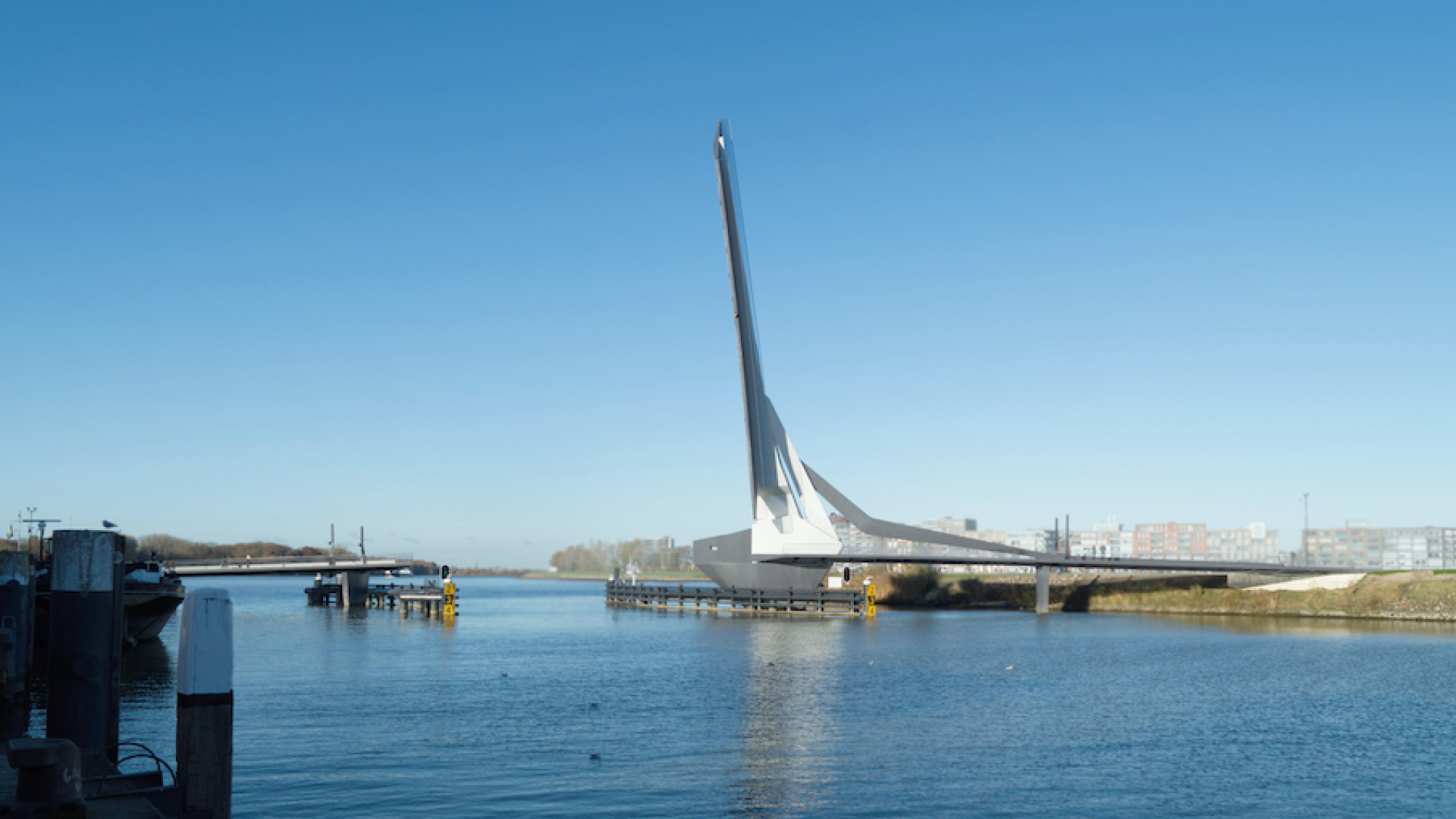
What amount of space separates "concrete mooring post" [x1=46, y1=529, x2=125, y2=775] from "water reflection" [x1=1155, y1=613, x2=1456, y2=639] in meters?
54.3

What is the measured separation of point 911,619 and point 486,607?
133 ft

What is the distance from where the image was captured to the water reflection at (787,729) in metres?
16.6

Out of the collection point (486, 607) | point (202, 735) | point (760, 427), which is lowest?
point (486, 607)

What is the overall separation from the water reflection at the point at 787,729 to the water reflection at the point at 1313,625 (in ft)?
92.1

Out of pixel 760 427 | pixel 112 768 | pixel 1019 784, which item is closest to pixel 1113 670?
pixel 1019 784

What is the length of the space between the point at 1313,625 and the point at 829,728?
164 ft

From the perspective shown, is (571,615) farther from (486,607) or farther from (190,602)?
(190,602)

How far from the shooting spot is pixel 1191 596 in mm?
73500

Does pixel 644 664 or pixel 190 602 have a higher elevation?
pixel 190 602

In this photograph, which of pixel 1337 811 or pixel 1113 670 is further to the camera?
pixel 1113 670

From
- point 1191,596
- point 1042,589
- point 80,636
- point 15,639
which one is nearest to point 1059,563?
point 1042,589

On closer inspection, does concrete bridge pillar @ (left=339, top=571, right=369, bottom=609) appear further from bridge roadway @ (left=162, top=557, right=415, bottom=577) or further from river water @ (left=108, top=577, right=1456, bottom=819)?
river water @ (left=108, top=577, right=1456, bottom=819)

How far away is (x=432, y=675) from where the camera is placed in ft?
108

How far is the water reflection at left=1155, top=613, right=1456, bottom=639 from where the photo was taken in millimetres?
54531
